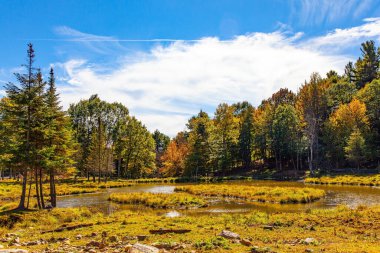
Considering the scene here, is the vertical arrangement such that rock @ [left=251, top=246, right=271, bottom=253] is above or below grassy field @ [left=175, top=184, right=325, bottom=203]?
above

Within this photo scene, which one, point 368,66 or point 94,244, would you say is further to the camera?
point 368,66

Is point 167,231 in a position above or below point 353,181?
above

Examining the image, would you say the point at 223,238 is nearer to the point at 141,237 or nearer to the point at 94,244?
the point at 141,237

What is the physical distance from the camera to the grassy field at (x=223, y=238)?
1401cm

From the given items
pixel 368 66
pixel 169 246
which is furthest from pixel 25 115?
pixel 368 66

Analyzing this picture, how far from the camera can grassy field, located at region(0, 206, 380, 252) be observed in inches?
551

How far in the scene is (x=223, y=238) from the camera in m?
15.1

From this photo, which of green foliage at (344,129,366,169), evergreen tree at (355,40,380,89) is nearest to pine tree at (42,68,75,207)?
green foliage at (344,129,366,169)

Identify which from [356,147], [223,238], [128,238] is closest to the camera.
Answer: [223,238]

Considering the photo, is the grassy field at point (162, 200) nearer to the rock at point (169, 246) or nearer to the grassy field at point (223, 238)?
the grassy field at point (223, 238)

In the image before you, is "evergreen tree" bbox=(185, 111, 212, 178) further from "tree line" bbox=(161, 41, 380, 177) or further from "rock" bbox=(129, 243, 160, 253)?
"rock" bbox=(129, 243, 160, 253)

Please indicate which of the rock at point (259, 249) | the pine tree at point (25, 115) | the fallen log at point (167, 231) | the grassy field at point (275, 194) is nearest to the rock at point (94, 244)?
the fallen log at point (167, 231)

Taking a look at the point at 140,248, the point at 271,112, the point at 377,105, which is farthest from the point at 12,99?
the point at 377,105

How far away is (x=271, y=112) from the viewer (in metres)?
95.9
